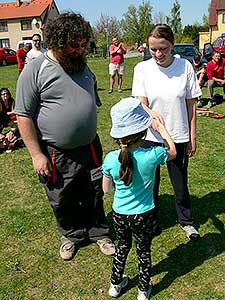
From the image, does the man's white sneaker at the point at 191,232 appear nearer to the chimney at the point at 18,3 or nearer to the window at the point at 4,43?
the window at the point at 4,43

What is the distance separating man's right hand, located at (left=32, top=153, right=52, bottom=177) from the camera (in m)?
2.84

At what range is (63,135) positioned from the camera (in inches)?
110

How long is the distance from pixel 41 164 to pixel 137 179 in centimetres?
82

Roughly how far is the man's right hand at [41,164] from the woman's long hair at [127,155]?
769mm

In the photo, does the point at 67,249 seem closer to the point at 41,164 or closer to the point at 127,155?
the point at 41,164

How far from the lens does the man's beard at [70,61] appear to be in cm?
265

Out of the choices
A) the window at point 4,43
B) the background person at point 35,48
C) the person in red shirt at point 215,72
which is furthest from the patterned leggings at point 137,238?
the window at point 4,43

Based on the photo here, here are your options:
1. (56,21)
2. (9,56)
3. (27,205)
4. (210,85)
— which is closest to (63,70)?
(56,21)

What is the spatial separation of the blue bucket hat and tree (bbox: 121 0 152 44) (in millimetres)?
46830

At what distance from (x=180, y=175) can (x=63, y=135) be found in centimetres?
114

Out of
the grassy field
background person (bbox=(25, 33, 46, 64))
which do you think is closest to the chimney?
background person (bbox=(25, 33, 46, 64))

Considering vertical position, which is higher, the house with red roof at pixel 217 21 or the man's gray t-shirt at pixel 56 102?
the house with red roof at pixel 217 21

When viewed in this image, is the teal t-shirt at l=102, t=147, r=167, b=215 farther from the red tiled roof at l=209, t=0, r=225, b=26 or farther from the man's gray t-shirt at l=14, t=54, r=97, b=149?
the red tiled roof at l=209, t=0, r=225, b=26

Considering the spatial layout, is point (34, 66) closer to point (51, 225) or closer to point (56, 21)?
point (56, 21)
